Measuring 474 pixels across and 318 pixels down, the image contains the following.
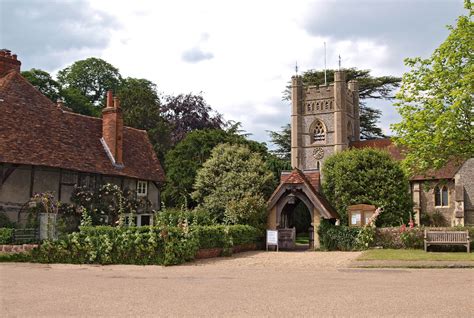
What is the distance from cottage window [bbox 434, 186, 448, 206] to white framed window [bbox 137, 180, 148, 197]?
27686 mm

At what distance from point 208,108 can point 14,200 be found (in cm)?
2694

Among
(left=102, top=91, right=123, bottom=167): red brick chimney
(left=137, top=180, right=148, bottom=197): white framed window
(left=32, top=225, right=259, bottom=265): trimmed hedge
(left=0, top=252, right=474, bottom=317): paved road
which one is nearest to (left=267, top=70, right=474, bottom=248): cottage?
(left=137, top=180, right=148, bottom=197): white framed window

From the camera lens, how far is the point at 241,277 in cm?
1304

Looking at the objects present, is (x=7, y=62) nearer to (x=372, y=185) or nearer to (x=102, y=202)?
(x=102, y=202)

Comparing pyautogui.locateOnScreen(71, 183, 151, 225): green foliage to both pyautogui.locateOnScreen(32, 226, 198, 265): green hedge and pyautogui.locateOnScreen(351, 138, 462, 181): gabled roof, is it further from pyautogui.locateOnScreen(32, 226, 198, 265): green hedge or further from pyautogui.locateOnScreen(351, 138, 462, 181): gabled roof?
pyautogui.locateOnScreen(351, 138, 462, 181): gabled roof

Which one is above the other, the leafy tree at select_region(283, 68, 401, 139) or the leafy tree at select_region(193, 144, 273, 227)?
the leafy tree at select_region(283, 68, 401, 139)

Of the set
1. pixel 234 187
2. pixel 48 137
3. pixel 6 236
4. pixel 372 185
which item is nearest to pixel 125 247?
pixel 6 236

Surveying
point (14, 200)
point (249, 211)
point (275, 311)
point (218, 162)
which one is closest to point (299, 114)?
point (218, 162)

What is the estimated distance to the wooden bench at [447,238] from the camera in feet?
66.0

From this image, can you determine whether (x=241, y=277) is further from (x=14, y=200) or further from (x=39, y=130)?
(x=39, y=130)

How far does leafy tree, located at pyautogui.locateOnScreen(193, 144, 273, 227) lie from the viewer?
2395 centimetres

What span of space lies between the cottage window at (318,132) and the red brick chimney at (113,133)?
1361 inches

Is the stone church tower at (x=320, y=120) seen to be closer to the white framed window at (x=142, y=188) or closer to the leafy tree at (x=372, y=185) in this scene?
the leafy tree at (x=372, y=185)

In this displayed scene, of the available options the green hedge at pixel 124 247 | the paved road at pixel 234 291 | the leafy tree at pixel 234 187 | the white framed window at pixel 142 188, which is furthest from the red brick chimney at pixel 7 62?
the paved road at pixel 234 291
